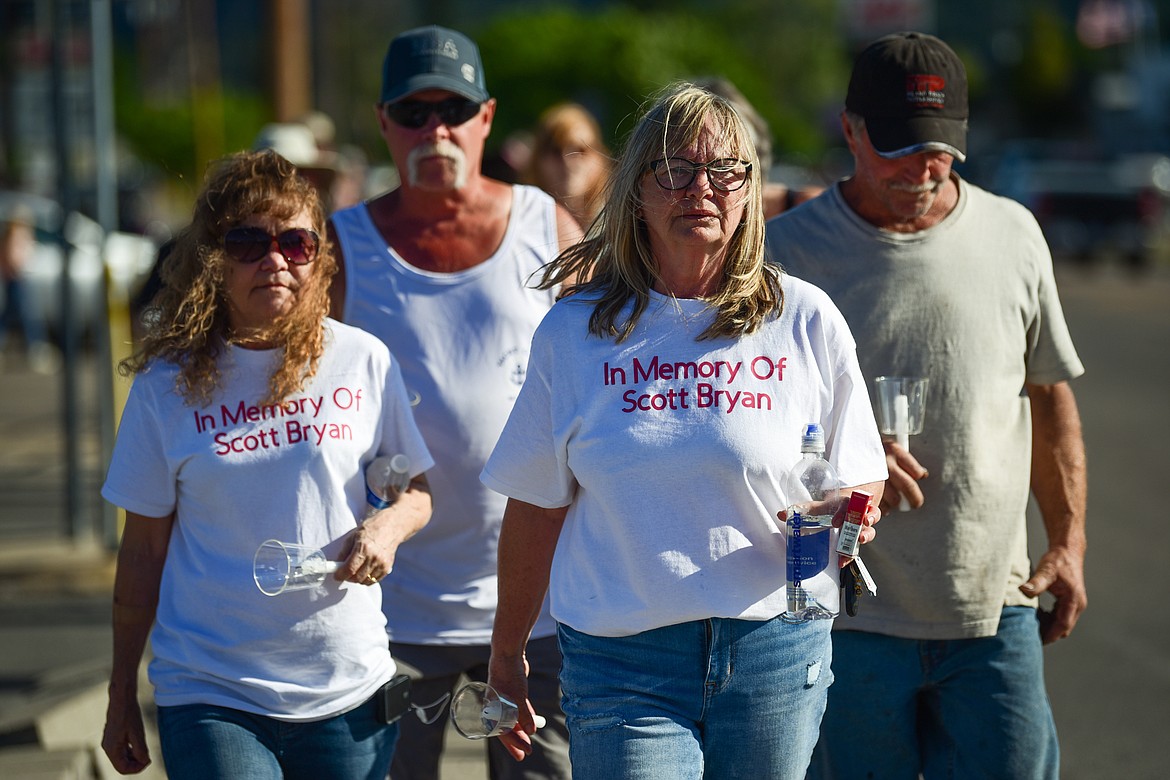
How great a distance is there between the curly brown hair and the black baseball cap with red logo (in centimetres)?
129

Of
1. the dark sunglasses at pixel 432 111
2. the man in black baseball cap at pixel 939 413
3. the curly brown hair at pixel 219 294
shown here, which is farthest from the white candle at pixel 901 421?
the dark sunglasses at pixel 432 111

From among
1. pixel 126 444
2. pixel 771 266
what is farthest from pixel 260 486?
pixel 771 266

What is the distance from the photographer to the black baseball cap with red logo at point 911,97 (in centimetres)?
326

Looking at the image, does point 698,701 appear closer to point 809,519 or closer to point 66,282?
point 809,519

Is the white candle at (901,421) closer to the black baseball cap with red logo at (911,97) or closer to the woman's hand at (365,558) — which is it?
the black baseball cap with red logo at (911,97)

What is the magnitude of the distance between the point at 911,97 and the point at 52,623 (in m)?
5.61

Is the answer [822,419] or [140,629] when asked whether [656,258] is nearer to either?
[822,419]

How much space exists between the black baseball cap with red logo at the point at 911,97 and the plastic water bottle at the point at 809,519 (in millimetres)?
879

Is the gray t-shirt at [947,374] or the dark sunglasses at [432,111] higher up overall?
the dark sunglasses at [432,111]

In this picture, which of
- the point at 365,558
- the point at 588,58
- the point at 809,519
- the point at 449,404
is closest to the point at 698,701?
the point at 809,519

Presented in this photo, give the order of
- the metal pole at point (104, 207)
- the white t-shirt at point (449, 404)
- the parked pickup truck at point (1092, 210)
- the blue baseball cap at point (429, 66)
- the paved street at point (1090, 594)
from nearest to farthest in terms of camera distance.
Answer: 1. the white t-shirt at point (449, 404)
2. the blue baseball cap at point (429, 66)
3. the paved street at point (1090, 594)
4. the metal pole at point (104, 207)
5. the parked pickup truck at point (1092, 210)

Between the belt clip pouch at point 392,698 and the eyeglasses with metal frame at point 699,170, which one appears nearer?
the eyeglasses with metal frame at point 699,170

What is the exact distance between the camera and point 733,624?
8.74 ft

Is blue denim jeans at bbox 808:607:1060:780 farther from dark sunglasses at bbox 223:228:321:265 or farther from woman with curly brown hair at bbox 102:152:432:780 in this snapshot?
dark sunglasses at bbox 223:228:321:265
